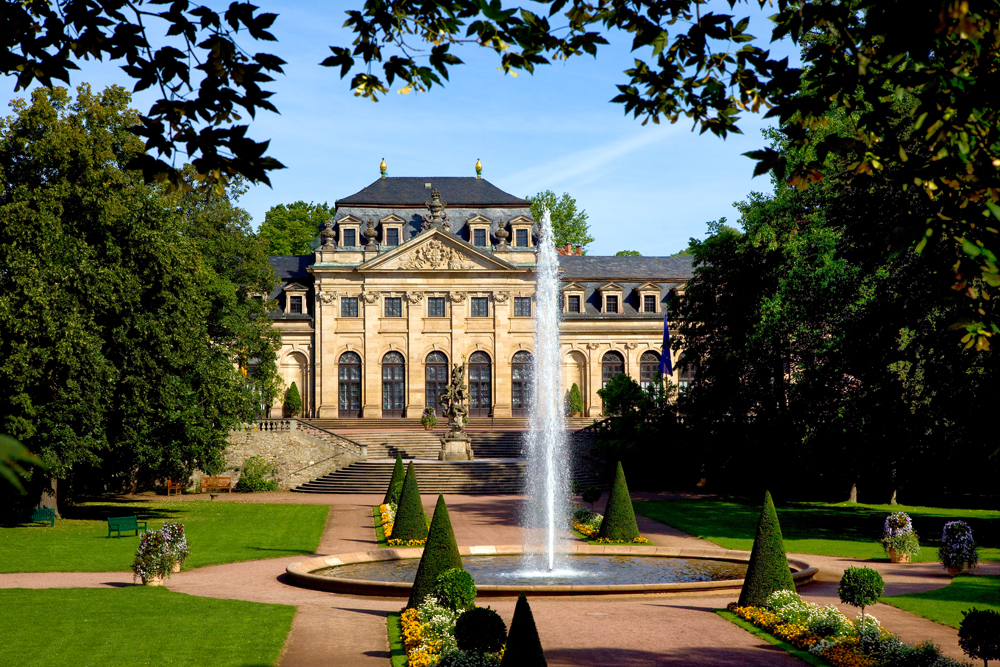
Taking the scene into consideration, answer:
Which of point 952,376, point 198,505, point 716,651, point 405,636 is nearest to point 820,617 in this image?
point 716,651

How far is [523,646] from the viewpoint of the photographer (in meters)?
9.49

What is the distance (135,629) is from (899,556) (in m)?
17.6

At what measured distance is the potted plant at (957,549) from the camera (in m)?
20.7

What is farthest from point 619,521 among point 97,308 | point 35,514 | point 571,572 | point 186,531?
point 35,514

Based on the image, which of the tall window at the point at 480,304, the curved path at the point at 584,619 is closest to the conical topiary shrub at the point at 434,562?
the curved path at the point at 584,619

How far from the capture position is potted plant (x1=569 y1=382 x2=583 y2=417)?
62500mm

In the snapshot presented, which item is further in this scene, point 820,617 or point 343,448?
point 343,448

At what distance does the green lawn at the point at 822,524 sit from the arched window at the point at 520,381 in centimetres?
2325

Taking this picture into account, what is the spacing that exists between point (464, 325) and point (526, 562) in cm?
4063

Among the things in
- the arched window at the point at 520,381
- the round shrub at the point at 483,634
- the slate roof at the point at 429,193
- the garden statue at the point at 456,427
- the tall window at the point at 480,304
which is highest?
the slate roof at the point at 429,193

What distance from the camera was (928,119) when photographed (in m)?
6.82

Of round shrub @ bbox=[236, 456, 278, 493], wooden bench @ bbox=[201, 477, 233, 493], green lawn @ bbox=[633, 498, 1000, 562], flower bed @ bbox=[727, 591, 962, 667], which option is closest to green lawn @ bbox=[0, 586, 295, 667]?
flower bed @ bbox=[727, 591, 962, 667]

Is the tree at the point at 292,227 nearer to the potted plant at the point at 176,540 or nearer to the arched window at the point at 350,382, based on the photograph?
the arched window at the point at 350,382

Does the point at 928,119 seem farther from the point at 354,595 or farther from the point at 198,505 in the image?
the point at 198,505
